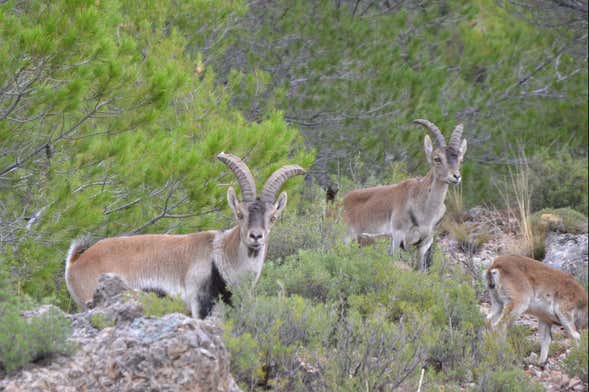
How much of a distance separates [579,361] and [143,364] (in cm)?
434

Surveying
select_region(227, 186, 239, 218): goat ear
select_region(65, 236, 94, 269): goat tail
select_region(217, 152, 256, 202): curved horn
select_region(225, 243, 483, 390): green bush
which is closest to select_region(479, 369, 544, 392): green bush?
select_region(225, 243, 483, 390): green bush

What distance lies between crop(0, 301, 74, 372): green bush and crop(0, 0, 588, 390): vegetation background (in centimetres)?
3

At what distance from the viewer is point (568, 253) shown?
12.4 m

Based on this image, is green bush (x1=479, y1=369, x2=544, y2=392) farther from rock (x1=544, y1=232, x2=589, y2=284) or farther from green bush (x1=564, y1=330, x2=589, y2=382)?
rock (x1=544, y1=232, x2=589, y2=284)

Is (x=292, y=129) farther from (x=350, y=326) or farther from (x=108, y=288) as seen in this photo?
(x=108, y=288)

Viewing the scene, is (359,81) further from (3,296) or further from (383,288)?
(3,296)

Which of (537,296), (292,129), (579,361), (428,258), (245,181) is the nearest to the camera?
(579,361)

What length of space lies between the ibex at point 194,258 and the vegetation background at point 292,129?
1.39 feet

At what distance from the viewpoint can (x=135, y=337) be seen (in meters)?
5.66

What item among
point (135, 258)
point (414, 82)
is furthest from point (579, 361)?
point (414, 82)

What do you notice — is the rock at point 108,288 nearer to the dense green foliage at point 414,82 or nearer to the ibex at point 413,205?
the ibex at point 413,205

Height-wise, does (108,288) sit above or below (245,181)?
above

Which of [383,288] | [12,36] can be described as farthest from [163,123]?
[383,288]

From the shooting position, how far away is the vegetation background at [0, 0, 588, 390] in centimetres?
837
